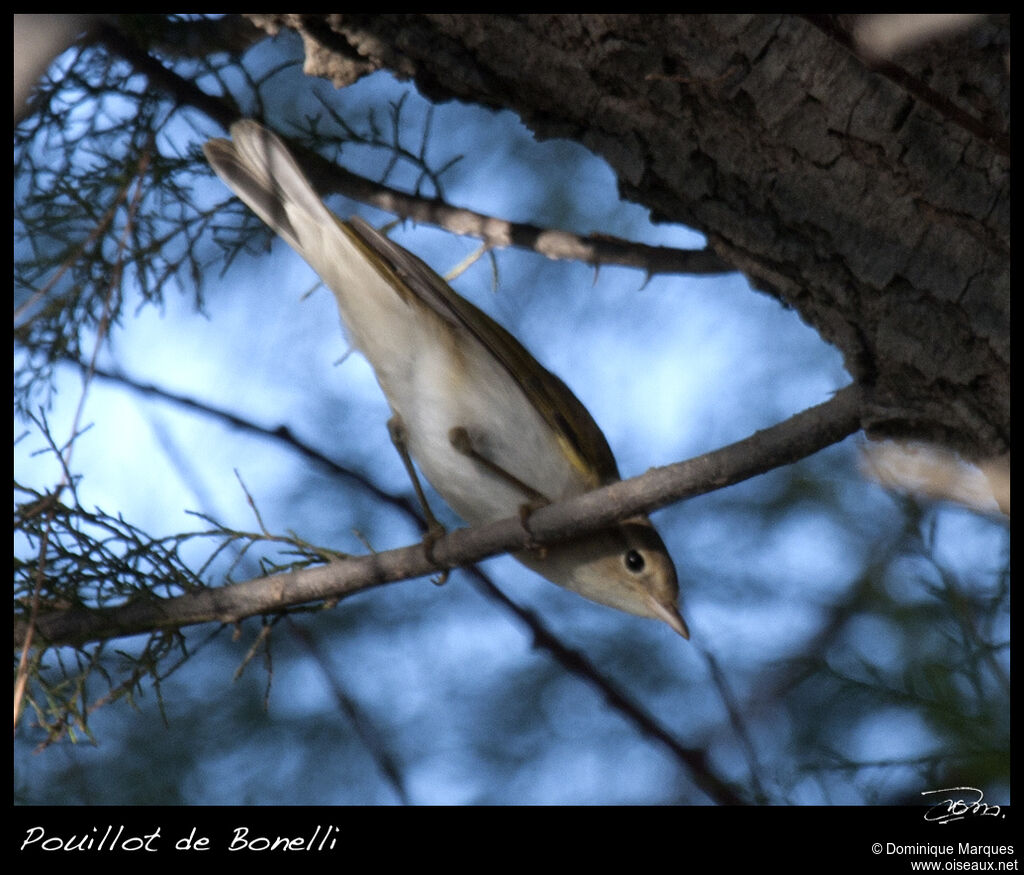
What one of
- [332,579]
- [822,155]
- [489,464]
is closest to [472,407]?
[489,464]

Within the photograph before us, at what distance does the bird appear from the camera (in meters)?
2.57

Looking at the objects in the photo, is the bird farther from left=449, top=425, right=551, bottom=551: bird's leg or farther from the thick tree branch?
the thick tree branch

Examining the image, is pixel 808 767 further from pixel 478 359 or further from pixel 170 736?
pixel 170 736

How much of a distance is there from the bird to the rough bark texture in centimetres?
65

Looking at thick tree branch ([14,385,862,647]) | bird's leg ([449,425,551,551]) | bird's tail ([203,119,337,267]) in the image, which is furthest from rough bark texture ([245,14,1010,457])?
bird's leg ([449,425,551,551])

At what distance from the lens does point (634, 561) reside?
2.61 meters

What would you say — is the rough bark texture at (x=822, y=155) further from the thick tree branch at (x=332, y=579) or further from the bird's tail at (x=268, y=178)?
the thick tree branch at (x=332, y=579)

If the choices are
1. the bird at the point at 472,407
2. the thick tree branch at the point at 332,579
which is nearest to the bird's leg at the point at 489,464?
the bird at the point at 472,407

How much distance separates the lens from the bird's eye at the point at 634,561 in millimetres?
2602

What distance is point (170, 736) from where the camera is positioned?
128 inches

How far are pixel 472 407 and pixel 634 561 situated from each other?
2.09 feet
